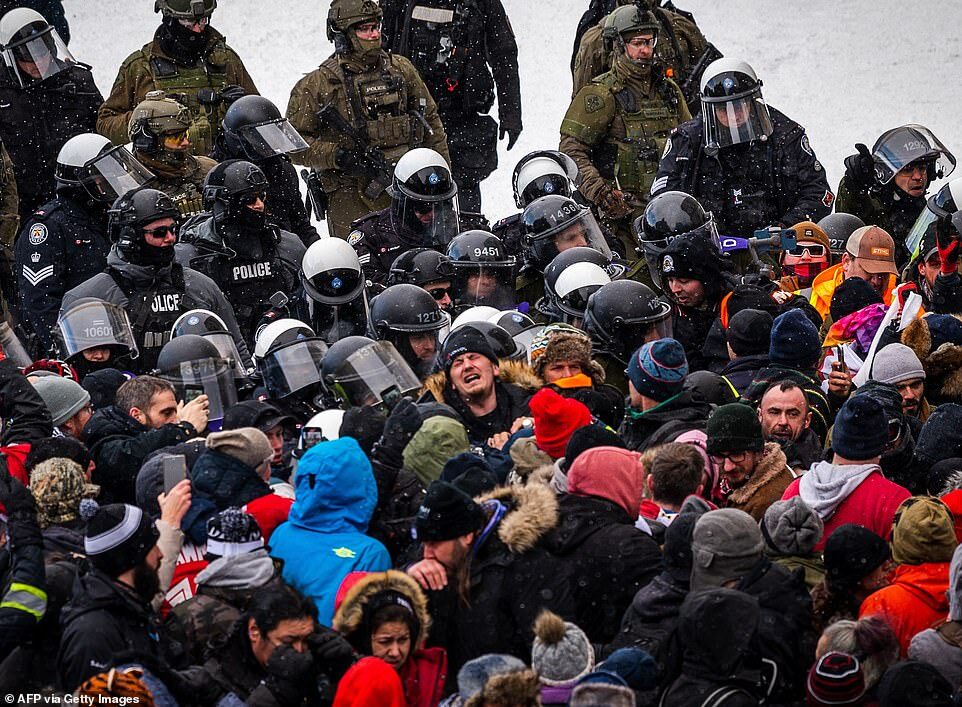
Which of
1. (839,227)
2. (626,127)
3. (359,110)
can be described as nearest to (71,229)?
(359,110)

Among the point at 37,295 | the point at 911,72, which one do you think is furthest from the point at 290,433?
the point at 911,72

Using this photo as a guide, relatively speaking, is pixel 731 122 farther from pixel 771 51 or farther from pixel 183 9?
pixel 771 51

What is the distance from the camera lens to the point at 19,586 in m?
5.01

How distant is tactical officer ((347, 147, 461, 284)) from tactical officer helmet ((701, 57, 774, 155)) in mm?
1593

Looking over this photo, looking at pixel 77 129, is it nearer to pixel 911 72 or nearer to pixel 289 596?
pixel 289 596

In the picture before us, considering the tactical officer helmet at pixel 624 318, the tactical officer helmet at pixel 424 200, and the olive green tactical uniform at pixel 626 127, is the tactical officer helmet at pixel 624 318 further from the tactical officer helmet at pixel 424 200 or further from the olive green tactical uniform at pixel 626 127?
the olive green tactical uniform at pixel 626 127

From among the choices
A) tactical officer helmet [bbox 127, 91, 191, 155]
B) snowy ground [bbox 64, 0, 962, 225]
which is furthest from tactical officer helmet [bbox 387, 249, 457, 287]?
snowy ground [bbox 64, 0, 962, 225]

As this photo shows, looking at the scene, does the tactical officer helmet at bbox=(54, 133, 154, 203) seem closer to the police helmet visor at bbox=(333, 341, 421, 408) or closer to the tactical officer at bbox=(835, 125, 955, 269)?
the police helmet visor at bbox=(333, 341, 421, 408)

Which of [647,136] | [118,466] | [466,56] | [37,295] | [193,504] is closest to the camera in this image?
[193,504]

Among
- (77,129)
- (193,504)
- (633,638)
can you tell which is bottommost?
(633,638)

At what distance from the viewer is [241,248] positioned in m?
9.90

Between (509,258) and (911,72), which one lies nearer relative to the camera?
(509,258)

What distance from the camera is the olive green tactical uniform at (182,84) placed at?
37.5 ft

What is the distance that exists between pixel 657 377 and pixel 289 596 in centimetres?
222
